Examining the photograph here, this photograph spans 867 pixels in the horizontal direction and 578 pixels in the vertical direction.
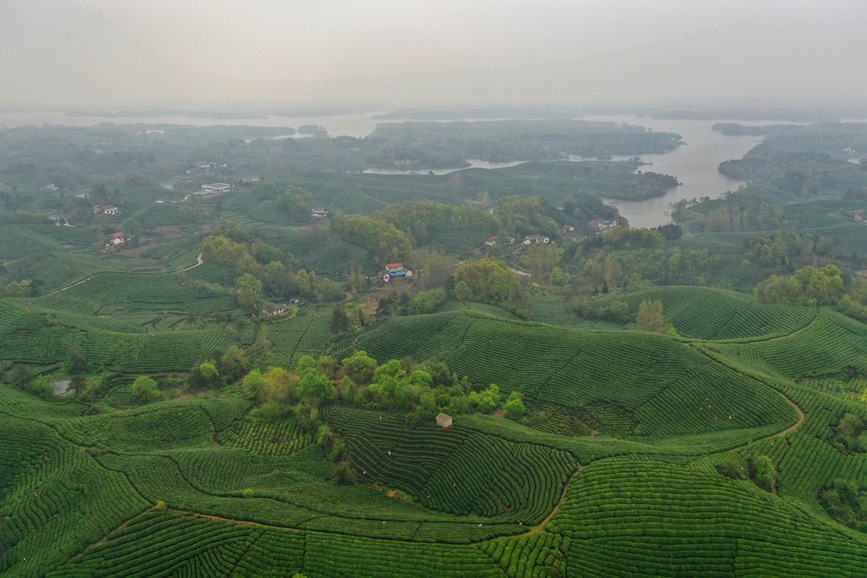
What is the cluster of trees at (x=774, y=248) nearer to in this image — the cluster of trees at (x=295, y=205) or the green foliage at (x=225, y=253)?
the green foliage at (x=225, y=253)

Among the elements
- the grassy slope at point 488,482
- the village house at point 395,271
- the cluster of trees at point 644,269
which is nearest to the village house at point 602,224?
the cluster of trees at point 644,269

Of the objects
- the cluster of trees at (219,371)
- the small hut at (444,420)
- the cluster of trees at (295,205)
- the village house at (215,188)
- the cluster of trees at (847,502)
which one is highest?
the village house at (215,188)

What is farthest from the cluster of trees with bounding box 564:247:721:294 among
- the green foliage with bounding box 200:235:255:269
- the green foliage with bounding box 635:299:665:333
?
the green foliage with bounding box 200:235:255:269

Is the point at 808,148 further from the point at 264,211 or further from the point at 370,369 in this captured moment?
the point at 370,369

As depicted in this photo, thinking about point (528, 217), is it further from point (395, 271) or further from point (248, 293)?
point (248, 293)

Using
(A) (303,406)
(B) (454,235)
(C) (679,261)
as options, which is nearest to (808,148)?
(C) (679,261)

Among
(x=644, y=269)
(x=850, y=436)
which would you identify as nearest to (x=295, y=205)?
(x=644, y=269)
